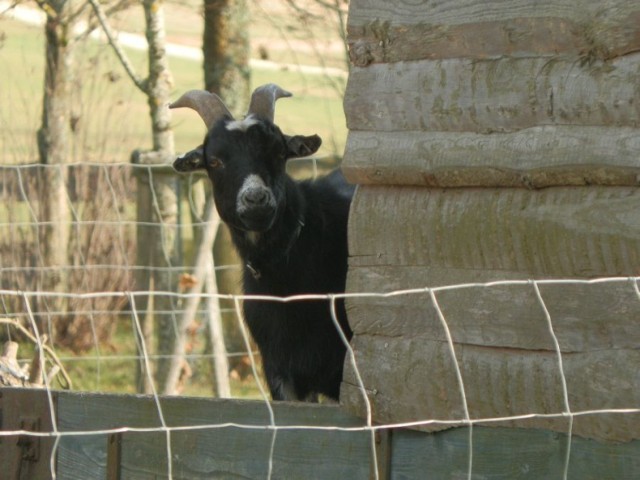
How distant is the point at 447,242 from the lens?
4133mm

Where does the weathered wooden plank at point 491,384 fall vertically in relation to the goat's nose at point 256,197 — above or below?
below

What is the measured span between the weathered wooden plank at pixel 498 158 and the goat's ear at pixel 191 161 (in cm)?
240

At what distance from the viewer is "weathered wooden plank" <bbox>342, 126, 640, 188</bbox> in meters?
3.65

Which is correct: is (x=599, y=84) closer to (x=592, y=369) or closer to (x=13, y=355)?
(x=592, y=369)

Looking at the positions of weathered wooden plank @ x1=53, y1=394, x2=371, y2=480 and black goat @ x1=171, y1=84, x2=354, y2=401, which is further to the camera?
black goat @ x1=171, y1=84, x2=354, y2=401

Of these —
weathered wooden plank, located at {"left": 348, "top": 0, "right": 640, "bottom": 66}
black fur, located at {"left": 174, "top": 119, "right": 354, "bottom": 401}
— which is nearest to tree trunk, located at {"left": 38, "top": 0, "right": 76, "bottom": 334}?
black fur, located at {"left": 174, "top": 119, "right": 354, "bottom": 401}

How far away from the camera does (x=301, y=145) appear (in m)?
6.74

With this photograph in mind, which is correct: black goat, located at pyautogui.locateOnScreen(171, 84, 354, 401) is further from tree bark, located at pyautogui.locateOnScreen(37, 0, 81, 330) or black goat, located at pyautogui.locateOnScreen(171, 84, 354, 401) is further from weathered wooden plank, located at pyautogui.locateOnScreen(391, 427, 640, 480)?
tree bark, located at pyautogui.locateOnScreen(37, 0, 81, 330)

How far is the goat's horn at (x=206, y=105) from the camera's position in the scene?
6723mm

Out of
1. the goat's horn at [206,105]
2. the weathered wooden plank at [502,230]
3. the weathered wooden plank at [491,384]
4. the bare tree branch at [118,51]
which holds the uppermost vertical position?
the bare tree branch at [118,51]

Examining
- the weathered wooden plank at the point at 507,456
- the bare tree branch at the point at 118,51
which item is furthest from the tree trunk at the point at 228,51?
the weathered wooden plank at the point at 507,456

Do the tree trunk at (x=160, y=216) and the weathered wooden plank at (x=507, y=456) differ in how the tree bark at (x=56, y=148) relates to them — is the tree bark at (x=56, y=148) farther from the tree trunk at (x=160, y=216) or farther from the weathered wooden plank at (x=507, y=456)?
the weathered wooden plank at (x=507, y=456)

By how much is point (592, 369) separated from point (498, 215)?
606mm

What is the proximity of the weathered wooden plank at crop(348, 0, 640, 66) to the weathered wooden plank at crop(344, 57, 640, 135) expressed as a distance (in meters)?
0.04
